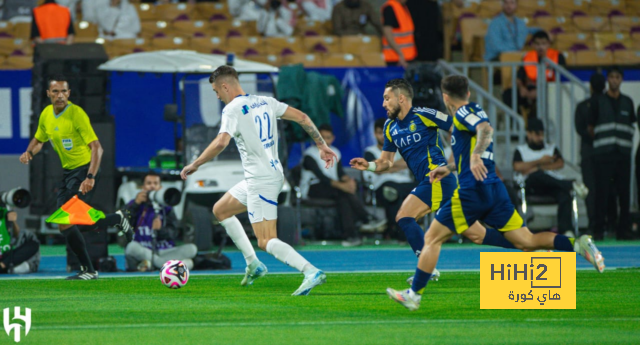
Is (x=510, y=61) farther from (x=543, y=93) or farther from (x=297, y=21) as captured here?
(x=297, y=21)

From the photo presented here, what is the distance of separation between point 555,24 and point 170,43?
728 cm

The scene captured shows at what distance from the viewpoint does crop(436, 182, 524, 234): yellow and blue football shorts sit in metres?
7.66

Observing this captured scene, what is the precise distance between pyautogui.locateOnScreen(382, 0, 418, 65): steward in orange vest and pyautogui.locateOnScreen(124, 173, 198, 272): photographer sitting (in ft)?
20.5

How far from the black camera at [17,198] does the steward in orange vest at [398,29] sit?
7382 millimetres

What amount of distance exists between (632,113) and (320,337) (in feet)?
34.5

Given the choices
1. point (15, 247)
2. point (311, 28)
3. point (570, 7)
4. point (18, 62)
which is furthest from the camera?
point (570, 7)

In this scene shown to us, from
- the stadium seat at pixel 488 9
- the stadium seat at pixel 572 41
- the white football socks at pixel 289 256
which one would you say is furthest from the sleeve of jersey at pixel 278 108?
the stadium seat at pixel 488 9

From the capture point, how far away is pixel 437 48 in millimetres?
17578

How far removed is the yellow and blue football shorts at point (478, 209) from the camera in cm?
766

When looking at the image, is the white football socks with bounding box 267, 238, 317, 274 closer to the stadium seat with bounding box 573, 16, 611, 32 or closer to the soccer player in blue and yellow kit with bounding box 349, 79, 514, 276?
the soccer player in blue and yellow kit with bounding box 349, 79, 514, 276

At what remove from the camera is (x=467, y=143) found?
7.90 metres

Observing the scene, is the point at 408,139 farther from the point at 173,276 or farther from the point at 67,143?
the point at 67,143

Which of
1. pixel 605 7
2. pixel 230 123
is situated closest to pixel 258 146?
pixel 230 123

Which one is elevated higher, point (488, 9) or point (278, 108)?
point (488, 9)
